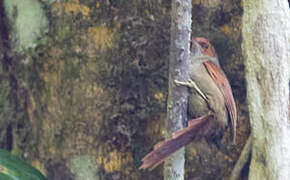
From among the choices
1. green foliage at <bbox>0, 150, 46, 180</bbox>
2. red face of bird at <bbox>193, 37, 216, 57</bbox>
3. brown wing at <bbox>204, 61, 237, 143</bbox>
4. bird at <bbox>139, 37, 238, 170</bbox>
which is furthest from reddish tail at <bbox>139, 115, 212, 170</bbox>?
green foliage at <bbox>0, 150, 46, 180</bbox>

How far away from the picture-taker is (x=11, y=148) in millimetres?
1513

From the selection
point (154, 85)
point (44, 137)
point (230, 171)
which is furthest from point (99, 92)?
point (230, 171)

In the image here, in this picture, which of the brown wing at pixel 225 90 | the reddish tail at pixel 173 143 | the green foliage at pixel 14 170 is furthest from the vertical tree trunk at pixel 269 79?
the green foliage at pixel 14 170

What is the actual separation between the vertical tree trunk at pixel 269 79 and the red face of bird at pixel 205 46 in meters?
0.10

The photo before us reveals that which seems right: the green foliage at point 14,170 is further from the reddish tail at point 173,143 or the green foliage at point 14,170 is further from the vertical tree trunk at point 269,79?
the vertical tree trunk at point 269,79

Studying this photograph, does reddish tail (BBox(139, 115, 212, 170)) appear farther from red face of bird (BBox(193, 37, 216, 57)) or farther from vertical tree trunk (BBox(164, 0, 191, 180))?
red face of bird (BBox(193, 37, 216, 57))

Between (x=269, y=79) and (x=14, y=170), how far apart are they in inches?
30.2

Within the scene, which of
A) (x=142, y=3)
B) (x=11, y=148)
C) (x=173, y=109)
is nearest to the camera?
(x=173, y=109)

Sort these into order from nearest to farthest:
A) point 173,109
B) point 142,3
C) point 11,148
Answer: point 173,109
point 142,3
point 11,148

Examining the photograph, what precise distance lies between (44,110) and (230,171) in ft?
2.15

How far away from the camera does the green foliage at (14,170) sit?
1.11 metres

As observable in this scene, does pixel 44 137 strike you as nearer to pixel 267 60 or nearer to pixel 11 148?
pixel 11 148

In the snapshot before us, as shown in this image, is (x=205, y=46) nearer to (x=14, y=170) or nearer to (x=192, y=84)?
(x=192, y=84)

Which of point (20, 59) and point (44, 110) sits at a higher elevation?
point (20, 59)
